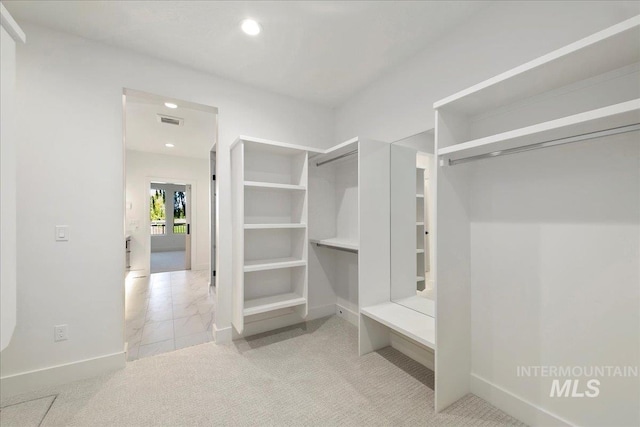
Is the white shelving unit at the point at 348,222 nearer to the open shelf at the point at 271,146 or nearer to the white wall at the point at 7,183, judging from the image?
the open shelf at the point at 271,146

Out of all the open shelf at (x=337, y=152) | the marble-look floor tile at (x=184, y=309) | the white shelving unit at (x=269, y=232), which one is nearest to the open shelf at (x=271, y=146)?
the white shelving unit at (x=269, y=232)

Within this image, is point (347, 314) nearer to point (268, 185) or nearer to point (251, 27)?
point (268, 185)

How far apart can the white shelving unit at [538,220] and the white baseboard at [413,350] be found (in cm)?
35

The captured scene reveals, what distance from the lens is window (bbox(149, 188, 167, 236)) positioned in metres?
10.1

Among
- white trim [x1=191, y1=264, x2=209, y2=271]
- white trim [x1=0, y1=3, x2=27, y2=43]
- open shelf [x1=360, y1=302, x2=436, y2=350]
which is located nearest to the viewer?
white trim [x1=0, y1=3, x2=27, y2=43]

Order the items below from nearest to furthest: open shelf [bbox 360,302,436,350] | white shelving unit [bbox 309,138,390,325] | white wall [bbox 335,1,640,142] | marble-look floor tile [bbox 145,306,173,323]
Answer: white wall [bbox 335,1,640,142] < open shelf [bbox 360,302,436,350] < white shelving unit [bbox 309,138,390,325] < marble-look floor tile [bbox 145,306,173,323]

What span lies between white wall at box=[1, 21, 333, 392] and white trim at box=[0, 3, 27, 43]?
45.8 inches

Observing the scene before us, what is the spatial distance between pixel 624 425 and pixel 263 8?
3150 millimetres

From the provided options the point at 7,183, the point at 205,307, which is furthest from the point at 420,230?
the point at 205,307

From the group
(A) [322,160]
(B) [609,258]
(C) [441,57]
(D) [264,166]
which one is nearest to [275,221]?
(D) [264,166]

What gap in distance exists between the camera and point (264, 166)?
284 cm

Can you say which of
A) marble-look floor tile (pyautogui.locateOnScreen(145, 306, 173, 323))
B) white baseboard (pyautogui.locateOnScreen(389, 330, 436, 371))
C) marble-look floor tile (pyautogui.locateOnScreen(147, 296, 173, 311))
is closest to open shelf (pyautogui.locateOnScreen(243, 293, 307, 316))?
white baseboard (pyautogui.locateOnScreen(389, 330, 436, 371))

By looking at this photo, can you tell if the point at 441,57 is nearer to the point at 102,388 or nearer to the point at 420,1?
the point at 420,1

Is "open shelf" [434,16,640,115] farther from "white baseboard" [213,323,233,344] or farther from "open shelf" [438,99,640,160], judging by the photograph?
"white baseboard" [213,323,233,344]
